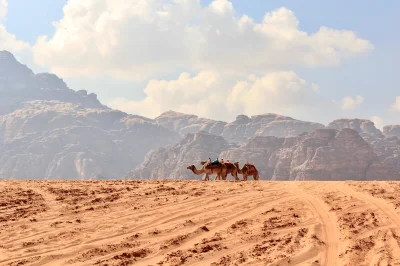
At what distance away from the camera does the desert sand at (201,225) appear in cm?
1074

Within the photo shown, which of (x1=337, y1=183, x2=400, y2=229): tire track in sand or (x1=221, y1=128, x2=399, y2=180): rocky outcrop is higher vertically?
(x1=221, y1=128, x2=399, y2=180): rocky outcrop

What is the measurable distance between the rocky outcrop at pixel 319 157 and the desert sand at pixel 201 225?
121 meters

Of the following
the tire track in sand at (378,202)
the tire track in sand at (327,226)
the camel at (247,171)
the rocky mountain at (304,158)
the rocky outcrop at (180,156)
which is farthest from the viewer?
the rocky outcrop at (180,156)

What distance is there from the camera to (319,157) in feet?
468

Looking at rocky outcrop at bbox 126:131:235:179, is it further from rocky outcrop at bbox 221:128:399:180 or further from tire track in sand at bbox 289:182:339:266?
tire track in sand at bbox 289:182:339:266

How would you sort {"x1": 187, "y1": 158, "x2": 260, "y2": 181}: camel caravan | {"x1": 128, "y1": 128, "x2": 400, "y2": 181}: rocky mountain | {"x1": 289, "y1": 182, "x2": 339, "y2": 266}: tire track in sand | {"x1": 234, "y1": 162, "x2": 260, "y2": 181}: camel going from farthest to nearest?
{"x1": 128, "y1": 128, "x2": 400, "y2": 181}: rocky mountain, {"x1": 234, "y1": 162, "x2": 260, "y2": 181}: camel, {"x1": 187, "y1": 158, "x2": 260, "y2": 181}: camel caravan, {"x1": 289, "y1": 182, "x2": 339, "y2": 266}: tire track in sand

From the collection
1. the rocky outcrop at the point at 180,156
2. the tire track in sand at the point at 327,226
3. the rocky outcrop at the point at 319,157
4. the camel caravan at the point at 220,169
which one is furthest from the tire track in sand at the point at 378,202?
the rocky outcrop at the point at 180,156

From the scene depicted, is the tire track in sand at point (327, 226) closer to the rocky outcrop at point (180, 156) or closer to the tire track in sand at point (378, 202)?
the tire track in sand at point (378, 202)

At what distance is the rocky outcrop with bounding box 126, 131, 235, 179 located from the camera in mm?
179500

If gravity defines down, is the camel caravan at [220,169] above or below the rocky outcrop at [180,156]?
below

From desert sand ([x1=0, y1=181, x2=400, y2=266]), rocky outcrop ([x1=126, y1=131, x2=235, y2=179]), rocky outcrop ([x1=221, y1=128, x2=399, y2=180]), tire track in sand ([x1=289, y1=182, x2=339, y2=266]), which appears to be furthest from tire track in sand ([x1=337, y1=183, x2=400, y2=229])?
rocky outcrop ([x1=126, y1=131, x2=235, y2=179])

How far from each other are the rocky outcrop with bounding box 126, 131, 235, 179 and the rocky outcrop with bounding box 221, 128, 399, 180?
58.7ft

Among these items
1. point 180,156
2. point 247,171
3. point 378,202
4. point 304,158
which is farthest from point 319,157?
point 378,202

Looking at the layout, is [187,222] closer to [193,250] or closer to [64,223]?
[193,250]
